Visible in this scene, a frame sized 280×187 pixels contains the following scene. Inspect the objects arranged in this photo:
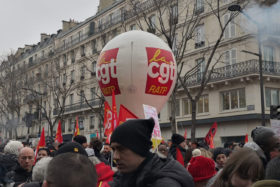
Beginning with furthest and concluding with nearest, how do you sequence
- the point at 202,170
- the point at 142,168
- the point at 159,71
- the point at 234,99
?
the point at 234,99, the point at 159,71, the point at 202,170, the point at 142,168

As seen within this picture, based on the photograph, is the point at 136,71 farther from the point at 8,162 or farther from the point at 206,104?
the point at 206,104

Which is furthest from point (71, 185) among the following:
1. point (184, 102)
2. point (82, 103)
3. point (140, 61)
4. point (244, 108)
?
point (82, 103)

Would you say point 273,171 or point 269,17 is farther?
point 269,17

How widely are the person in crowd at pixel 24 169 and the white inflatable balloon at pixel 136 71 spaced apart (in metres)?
3.14

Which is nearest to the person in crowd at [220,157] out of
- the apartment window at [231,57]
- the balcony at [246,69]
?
the balcony at [246,69]

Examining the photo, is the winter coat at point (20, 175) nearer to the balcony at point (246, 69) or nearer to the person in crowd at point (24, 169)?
the person in crowd at point (24, 169)

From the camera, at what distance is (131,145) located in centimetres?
272

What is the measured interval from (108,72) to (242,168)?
5714 mm

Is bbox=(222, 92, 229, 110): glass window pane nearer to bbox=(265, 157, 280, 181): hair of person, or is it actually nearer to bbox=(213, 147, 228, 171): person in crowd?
bbox=(213, 147, 228, 171): person in crowd

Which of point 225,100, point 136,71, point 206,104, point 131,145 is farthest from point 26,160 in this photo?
point 206,104

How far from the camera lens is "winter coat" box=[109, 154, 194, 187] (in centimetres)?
253

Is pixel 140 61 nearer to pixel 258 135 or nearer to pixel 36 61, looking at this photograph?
pixel 258 135

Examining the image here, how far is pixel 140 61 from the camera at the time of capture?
26.3ft

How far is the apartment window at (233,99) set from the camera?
23734 millimetres
